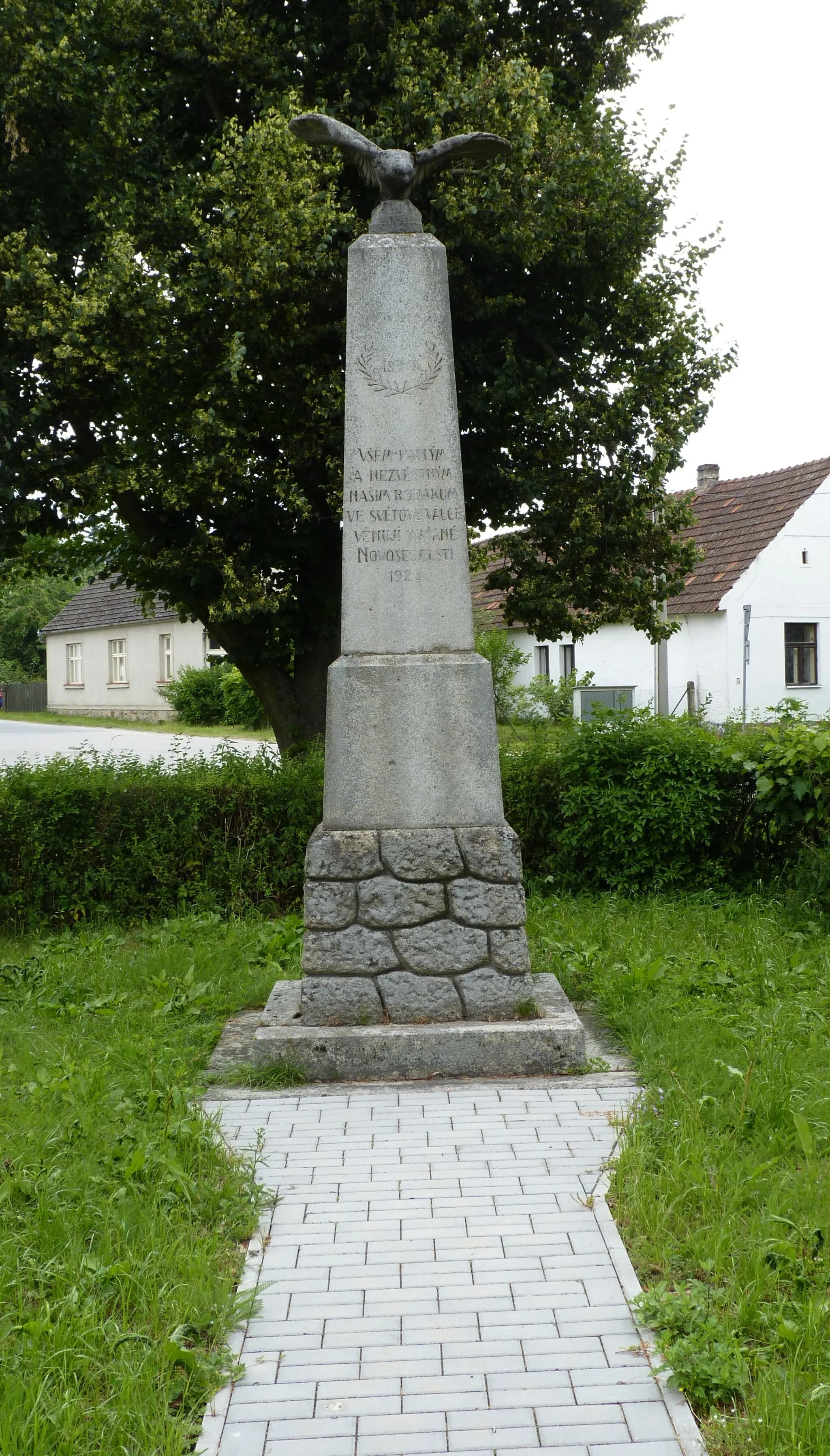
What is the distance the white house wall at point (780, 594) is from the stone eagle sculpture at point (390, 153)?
18.7 metres

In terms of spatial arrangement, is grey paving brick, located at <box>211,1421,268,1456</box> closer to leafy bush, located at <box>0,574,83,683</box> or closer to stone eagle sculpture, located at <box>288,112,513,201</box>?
stone eagle sculpture, located at <box>288,112,513,201</box>

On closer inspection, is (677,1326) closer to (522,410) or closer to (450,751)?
(450,751)

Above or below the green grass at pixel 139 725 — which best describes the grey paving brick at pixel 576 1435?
below

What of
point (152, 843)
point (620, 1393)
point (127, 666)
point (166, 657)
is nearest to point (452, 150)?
point (152, 843)

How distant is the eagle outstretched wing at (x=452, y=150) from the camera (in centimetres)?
641

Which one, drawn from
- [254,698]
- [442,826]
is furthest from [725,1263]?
[254,698]

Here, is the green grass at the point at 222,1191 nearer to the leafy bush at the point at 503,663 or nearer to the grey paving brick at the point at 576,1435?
the grey paving brick at the point at 576,1435

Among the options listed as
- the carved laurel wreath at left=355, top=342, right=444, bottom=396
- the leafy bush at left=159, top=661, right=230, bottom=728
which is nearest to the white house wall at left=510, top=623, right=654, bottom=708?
the leafy bush at left=159, top=661, right=230, bottom=728

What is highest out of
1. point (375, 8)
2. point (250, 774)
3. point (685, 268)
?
point (375, 8)

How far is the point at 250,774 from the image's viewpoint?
31.6 ft

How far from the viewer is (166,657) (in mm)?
43281

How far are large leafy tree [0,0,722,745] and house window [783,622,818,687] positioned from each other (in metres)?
13.7

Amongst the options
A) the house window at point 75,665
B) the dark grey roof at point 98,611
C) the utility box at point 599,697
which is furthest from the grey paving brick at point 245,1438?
the house window at point 75,665

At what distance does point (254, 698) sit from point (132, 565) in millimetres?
18388
